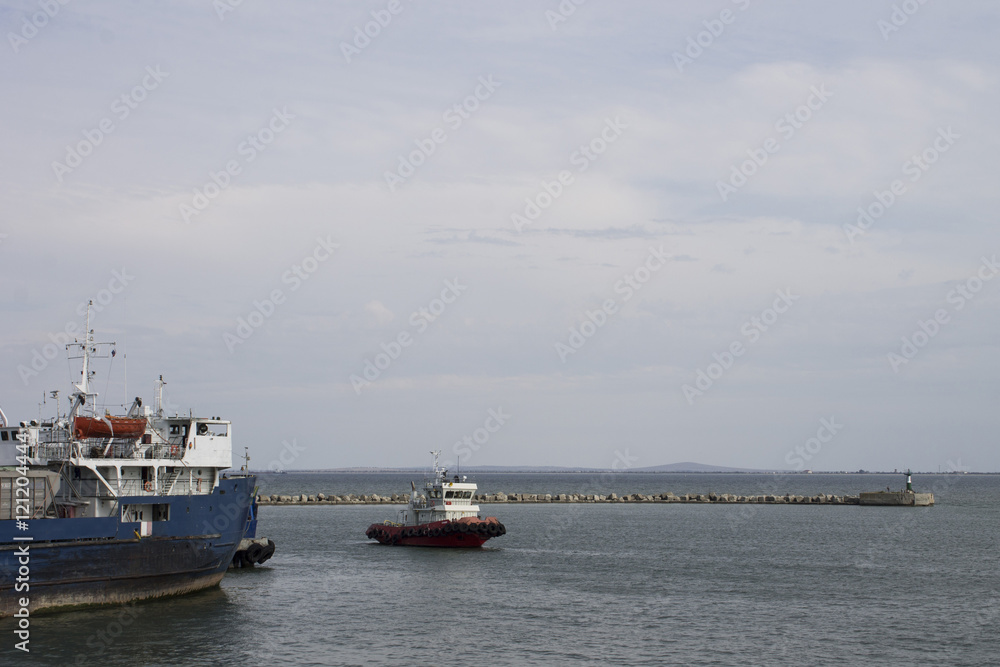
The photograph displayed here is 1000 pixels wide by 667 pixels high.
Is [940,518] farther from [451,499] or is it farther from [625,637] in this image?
[625,637]

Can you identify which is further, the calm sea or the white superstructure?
the white superstructure

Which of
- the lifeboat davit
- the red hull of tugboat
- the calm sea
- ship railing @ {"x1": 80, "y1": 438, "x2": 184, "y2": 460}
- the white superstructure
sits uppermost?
the lifeboat davit

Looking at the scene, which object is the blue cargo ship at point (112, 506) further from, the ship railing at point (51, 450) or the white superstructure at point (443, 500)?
the white superstructure at point (443, 500)

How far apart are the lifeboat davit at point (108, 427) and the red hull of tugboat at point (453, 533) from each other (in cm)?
2762

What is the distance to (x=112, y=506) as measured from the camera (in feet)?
128

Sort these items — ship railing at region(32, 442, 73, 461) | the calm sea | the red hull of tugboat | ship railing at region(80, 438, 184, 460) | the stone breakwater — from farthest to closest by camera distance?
1. the stone breakwater
2. the red hull of tugboat
3. ship railing at region(80, 438, 184, 460)
4. ship railing at region(32, 442, 73, 461)
5. the calm sea

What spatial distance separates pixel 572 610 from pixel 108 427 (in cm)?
2077

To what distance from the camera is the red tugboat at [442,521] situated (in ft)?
209

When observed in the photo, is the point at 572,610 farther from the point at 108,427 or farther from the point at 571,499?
the point at 571,499

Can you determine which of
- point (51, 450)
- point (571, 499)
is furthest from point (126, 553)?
point (571, 499)

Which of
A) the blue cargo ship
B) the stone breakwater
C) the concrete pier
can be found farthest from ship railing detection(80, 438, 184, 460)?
the concrete pier

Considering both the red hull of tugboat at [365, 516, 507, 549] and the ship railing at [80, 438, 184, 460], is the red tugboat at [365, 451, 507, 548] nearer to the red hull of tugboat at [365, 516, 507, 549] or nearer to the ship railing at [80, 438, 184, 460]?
the red hull of tugboat at [365, 516, 507, 549]

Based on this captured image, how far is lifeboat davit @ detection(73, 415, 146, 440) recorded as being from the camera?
1545 inches

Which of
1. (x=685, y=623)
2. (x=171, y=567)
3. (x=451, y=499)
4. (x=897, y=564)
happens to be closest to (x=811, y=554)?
(x=897, y=564)
